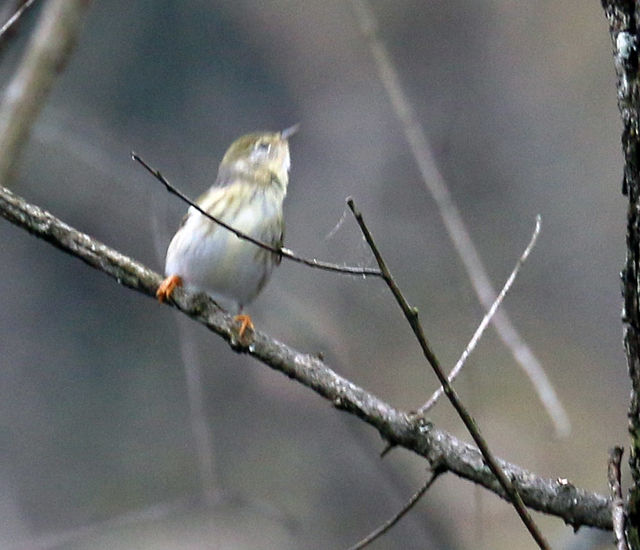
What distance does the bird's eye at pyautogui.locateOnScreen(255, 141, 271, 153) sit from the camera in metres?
3.02

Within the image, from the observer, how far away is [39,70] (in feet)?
10.7

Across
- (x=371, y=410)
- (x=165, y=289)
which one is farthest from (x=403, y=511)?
(x=165, y=289)

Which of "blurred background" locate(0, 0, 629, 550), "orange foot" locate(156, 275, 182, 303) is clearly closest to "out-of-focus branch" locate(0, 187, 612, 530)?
"orange foot" locate(156, 275, 182, 303)

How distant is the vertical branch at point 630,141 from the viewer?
1.49 m

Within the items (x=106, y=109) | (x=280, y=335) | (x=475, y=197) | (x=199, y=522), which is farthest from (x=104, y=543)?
(x=475, y=197)

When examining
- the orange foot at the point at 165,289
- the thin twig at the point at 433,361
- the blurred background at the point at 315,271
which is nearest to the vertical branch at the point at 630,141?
the thin twig at the point at 433,361

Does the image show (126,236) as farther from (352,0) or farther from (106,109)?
(352,0)

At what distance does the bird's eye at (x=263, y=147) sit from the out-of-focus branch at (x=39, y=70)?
30.7 inches

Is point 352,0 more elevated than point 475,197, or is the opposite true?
point 475,197

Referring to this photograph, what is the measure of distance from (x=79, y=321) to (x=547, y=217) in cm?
315

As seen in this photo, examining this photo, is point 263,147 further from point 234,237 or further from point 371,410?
point 371,410

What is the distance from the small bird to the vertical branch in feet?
4.11

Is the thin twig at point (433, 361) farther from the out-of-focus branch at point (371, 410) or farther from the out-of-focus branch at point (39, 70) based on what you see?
the out-of-focus branch at point (39, 70)

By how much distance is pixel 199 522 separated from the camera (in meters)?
5.69
